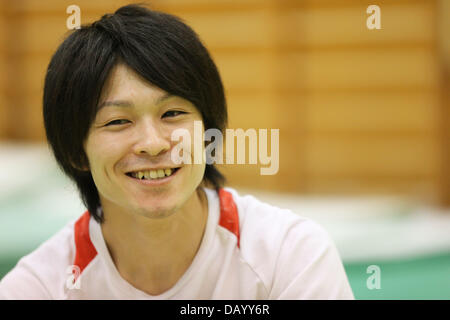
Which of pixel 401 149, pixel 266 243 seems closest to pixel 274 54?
pixel 401 149

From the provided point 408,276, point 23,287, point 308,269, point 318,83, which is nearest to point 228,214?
point 308,269

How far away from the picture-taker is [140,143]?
1014 millimetres

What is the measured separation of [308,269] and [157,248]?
322 mm

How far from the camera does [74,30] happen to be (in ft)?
3.64

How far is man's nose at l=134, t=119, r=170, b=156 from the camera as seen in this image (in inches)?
39.4

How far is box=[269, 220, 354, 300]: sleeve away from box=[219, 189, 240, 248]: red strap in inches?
4.5

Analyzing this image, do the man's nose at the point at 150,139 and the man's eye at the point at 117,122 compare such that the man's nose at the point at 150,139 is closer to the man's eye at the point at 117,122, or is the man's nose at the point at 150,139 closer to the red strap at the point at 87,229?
the man's eye at the point at 117,122

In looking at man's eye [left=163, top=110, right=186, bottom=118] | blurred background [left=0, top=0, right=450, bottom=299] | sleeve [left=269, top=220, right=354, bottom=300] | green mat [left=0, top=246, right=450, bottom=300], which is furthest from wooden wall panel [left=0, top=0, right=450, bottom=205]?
man's eye [left=163, top=110, right=186, bottom=118]

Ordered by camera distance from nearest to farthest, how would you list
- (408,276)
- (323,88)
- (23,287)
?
(23,287)
(408,276)
(323,88)

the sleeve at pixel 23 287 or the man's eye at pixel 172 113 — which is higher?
the man's eye at pixel 172 113

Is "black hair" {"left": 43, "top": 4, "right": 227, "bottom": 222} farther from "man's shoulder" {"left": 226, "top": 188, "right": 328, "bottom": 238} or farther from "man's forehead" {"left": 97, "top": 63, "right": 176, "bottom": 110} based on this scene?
"man's shoulder" {"left": 226, "top": 188, "right": 328, "bottom": 238}

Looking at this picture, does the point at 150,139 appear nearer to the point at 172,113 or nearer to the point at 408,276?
the point at 172,113

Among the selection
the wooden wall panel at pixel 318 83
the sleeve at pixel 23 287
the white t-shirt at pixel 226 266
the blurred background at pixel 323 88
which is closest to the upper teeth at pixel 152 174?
the white t-shirt at pixel 226 266

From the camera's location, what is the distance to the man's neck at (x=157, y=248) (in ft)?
3.91
